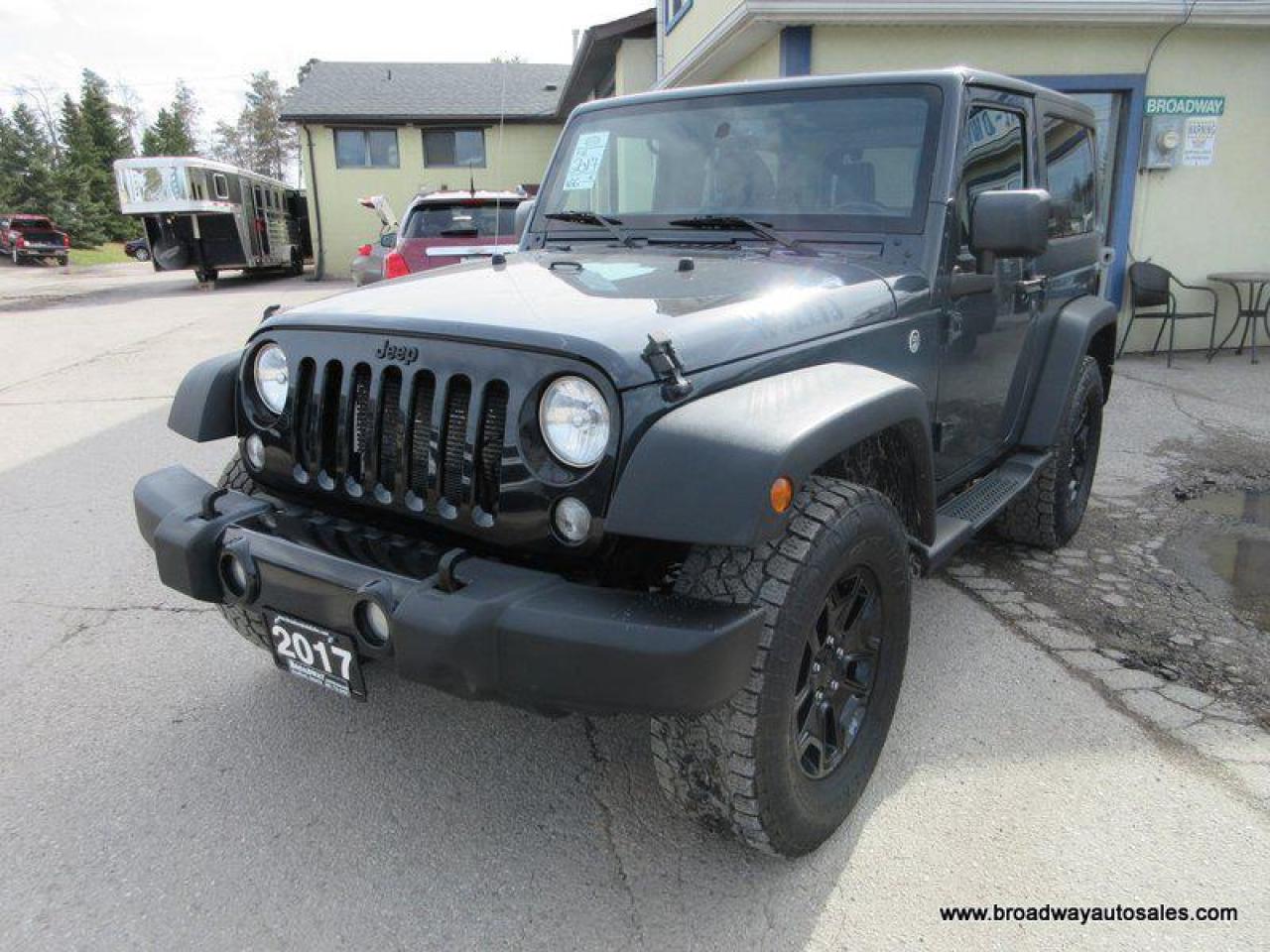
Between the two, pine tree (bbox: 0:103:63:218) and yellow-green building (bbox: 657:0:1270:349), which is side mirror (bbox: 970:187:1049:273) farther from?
pine tree (bbox: 0:103:63:218)

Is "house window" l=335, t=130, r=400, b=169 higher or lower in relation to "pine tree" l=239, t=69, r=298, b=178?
lower

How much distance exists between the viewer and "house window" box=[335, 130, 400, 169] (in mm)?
25172

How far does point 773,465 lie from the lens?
5.74 feet

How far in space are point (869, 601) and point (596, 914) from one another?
101 cm

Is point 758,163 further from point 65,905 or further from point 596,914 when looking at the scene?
point 65,905

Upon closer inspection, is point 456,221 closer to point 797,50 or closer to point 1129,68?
point 797,50

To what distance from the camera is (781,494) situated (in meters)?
1.79

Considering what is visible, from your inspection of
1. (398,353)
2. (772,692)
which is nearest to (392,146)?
(398,353)

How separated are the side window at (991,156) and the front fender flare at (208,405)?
2.32 meters

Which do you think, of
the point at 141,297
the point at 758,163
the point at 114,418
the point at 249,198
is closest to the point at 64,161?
the point at 249,198

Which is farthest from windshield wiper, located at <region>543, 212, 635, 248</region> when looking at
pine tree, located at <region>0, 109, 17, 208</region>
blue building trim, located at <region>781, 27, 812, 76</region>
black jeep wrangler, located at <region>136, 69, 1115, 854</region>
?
pine tree, located at <region>0, 109, 17, 208</region>

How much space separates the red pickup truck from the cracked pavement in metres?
35.7

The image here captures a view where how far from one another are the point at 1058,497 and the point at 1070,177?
1.40 metres

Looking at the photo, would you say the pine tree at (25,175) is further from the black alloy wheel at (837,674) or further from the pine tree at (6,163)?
the black alloy wheel at (837,674)
